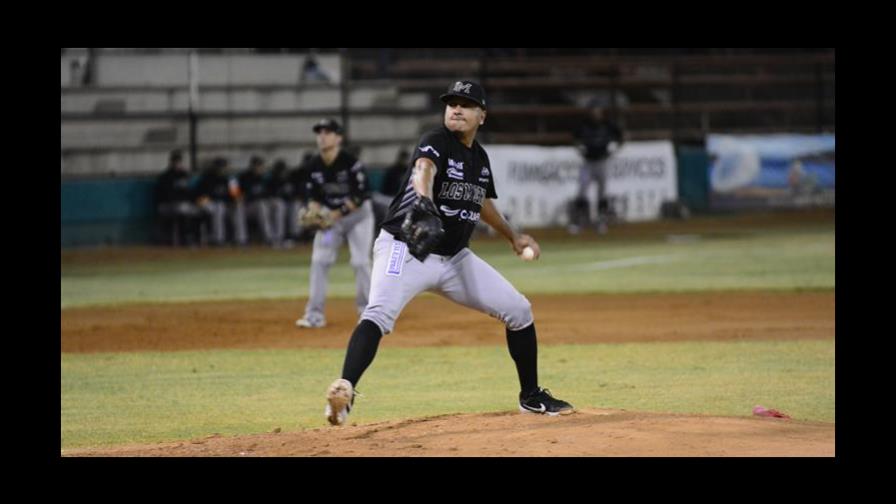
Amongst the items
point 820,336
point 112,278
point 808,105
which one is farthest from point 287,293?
point 808,105

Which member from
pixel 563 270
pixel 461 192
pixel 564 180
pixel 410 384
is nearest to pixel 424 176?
pixel 461 192

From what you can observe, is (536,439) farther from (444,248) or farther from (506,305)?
(444,248)

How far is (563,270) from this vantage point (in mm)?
21297

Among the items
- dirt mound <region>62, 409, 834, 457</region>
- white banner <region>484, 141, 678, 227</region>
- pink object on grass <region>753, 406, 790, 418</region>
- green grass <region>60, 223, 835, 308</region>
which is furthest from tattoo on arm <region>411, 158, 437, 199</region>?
white banner <region>484, 141, 678, 227</region>

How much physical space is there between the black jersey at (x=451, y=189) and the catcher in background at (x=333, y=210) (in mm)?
6022

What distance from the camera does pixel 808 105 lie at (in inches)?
1326

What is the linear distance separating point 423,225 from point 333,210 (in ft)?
21.9

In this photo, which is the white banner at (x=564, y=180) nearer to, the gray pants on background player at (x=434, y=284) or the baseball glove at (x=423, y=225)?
the gray pants on background player at (x=434, y=284)

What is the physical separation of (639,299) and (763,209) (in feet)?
49.4

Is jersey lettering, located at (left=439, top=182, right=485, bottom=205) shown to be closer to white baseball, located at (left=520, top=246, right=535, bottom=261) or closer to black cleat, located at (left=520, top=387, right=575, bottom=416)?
white baseball, located at (left=520, top=246, right=535, bottom=261)

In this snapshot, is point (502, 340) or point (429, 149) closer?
point (429, 149)

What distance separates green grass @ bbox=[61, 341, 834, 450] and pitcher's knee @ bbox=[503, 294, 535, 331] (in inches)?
50.1

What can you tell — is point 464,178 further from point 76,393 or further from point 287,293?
point 287,293

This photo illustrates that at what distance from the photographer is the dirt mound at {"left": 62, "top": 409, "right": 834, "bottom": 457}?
7.02 m
